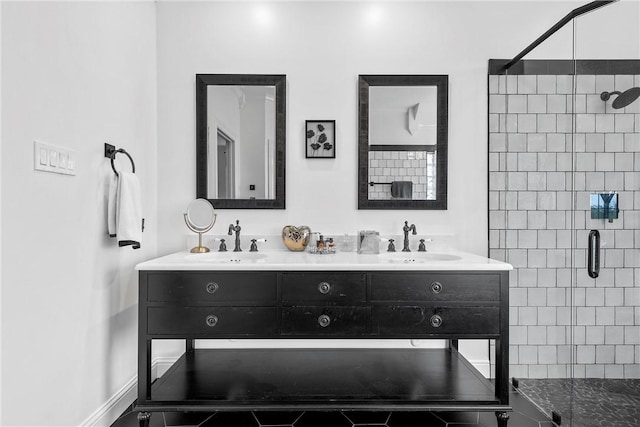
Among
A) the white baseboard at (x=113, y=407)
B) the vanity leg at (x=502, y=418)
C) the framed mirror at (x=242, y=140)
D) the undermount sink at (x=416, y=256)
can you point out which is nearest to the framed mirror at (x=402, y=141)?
the undermount sink at (x=416, y=256)

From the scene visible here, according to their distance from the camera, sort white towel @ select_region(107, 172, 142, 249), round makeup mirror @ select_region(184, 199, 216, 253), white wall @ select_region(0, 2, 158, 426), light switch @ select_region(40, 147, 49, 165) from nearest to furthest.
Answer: white wall @ select_region(0, 2, 158, 426)
light switch @ select_region(40, 147, 49, 165)
white towel @ select_region(107, 172, 142, 249)
round makeup mirror @ select_region(184, 199, 216, 253)

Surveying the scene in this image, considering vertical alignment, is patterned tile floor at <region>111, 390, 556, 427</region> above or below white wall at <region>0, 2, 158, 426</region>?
below

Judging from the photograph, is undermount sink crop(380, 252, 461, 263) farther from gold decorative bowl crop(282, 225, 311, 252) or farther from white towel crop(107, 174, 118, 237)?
white towel crop(107, 174, 118, 237)

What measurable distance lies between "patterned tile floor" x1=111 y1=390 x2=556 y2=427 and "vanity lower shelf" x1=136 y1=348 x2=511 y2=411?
0.19m

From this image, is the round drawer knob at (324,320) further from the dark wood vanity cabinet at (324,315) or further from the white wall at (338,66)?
the white wall at (338,66)

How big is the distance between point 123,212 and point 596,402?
2493 millimetres

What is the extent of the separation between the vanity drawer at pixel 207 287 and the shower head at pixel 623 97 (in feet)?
5.88

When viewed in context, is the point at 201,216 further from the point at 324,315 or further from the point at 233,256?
the point at 324,315

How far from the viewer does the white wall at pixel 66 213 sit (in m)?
1.25

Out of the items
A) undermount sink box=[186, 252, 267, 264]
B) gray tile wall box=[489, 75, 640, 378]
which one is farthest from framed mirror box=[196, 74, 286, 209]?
gray tile wall box=[489, 75, 640, 378]

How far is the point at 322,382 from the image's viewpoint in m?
1.82

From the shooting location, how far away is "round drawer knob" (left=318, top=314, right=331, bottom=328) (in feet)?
5.52

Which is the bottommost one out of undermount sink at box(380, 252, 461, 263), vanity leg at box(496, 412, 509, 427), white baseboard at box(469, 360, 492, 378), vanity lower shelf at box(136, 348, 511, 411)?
white baseboard at box(469, 360, 492, 378)

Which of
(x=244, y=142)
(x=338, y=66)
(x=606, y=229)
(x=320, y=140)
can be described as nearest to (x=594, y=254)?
(x=606, y=229)
